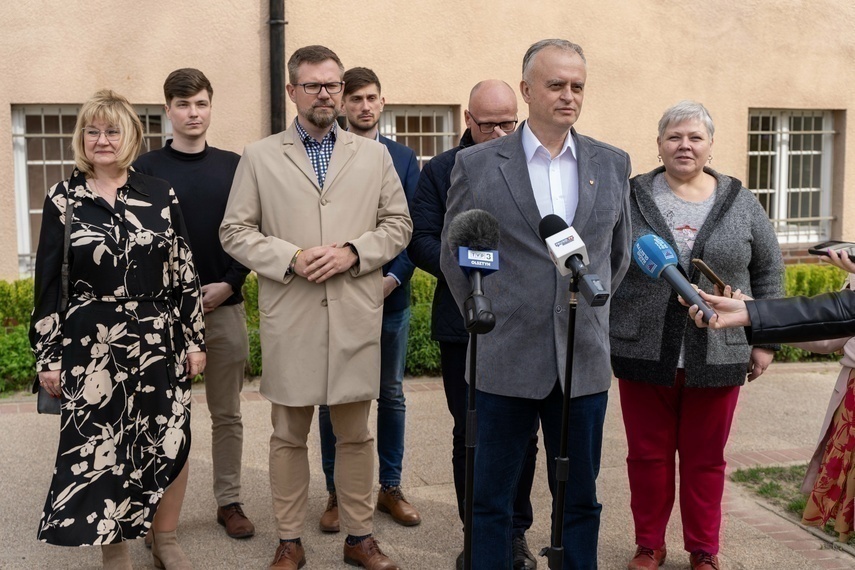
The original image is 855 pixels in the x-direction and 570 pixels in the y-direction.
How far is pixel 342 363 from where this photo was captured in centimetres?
467

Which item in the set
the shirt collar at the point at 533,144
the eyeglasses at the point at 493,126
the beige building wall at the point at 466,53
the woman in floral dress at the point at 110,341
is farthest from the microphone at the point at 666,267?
the beige building wall at the point at 466,53

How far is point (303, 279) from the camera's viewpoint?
466 cm

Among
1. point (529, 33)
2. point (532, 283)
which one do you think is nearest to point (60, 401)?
point (532, 283)

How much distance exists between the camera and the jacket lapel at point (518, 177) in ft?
12.7

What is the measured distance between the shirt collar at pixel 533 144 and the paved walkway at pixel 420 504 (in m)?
2.05

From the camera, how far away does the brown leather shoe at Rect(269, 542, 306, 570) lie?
4.68 m

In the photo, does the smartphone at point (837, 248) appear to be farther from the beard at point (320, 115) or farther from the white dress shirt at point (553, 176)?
the beard at point (320, 115)

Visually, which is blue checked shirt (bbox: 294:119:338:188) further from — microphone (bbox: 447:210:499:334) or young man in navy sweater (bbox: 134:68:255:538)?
microphone (bbox: 447:210:499:334)

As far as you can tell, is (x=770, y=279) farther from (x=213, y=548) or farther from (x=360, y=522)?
(x=213, y=548)

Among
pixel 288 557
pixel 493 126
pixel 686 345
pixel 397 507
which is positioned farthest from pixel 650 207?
pixel 288 557

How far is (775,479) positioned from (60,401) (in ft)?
13.7

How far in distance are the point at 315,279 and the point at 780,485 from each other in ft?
10.6

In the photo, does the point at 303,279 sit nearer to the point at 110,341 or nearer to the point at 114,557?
the point at 110,341

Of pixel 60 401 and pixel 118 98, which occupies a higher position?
pixel 118 98
